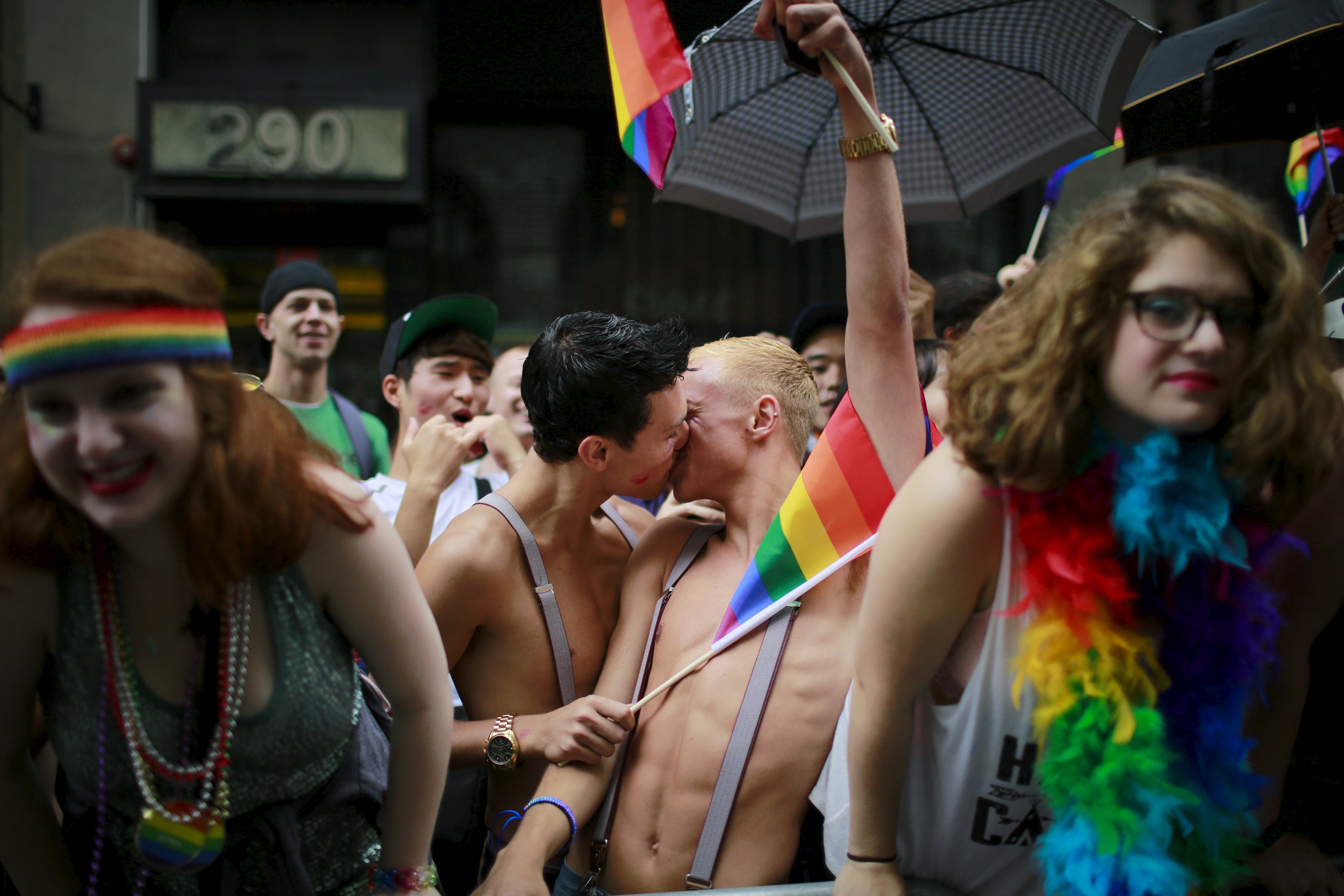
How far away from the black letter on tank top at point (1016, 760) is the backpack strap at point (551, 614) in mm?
1013

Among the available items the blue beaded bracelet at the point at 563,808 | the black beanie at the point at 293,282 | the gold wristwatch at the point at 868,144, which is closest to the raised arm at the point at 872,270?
the gold wristwatch at the point at 868,144

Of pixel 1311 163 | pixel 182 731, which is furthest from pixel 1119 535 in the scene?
pixel 1311 163

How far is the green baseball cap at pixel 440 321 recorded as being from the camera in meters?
3.25

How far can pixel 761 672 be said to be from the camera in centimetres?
205

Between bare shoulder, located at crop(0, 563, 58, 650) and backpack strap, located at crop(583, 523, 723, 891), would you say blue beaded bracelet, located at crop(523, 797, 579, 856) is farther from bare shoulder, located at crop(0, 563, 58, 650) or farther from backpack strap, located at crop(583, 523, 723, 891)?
bare shoulder, located at crop(0, 563, 58, 650)

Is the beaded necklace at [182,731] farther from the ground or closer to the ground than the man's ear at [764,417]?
closer to the ground

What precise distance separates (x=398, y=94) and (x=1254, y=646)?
5712mm

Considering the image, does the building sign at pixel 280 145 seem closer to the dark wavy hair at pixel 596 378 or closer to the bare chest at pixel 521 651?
the dark wavy hair at pixel 596 378

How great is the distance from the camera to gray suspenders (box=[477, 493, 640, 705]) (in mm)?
2248

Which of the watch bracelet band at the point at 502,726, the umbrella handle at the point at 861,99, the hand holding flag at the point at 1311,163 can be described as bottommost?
the watch bracelet band at the point at 502,726

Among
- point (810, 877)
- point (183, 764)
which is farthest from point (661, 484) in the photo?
point (183, 764)

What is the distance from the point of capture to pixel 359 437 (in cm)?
407

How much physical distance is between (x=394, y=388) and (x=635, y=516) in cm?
116

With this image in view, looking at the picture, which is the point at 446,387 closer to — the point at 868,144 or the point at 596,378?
the point at 596,378
